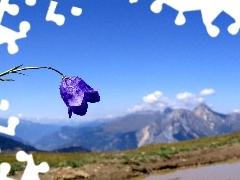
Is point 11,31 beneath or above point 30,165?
above

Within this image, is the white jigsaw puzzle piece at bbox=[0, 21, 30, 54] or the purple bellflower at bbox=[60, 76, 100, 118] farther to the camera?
Answer: the white jigsaw puzzle piece at bbox=[0, 21, 30, 54]

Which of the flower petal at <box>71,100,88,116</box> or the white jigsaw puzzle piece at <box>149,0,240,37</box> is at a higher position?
the white jigsaw puzzle piece at <box>149,0,240,37</box>

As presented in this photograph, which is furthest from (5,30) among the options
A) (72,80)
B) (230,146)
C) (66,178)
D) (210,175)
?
(230,146)

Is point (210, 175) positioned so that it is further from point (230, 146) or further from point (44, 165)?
point (44, 165)

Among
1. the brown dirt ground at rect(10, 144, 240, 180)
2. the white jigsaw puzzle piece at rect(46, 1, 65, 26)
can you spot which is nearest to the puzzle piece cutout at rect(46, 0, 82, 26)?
the white jigsaw puzzle piece at rect(46, 1, 65, 26)

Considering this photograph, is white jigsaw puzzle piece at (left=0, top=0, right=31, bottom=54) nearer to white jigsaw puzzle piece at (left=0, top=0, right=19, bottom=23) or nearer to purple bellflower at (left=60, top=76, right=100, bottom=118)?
white jigsaw puzzle piece at (left=0, top=0, right=19, bottom=23)

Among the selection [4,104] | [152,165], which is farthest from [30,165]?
[152,165]

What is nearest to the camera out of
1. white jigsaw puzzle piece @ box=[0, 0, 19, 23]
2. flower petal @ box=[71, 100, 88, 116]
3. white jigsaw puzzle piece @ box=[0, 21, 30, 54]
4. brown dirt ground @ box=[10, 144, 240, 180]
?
flower petal @ box=[71, 100, 88, 116]

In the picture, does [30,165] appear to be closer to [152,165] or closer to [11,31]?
[11,31]

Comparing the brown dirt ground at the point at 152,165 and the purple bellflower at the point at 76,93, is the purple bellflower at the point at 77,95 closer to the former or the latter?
the purple bellflower at the point at 76,93
